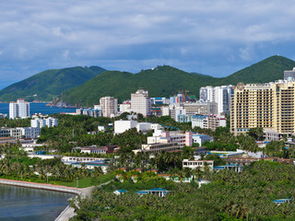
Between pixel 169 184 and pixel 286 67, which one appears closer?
pixel 169 184

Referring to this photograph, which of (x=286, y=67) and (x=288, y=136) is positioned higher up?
(x=286, y=67)

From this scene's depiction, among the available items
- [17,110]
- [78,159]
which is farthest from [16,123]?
[78,159]

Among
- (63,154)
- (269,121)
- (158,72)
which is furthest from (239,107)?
(158,72)

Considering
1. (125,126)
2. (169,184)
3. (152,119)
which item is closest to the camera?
(169,184)

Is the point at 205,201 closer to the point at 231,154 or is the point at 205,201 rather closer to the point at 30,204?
the point at 30,204

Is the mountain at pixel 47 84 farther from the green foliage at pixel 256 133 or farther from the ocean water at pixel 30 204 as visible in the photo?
the ocean water at pixel 30 204

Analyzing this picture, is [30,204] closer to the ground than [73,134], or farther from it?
closer to the ground

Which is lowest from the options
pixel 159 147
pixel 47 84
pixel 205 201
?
pixel 205 201

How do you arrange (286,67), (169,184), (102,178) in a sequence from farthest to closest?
1. (286,67)
2. (102,178)
3. (169,184)

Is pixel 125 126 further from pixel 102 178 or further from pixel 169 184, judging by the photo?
pixel 169 184
